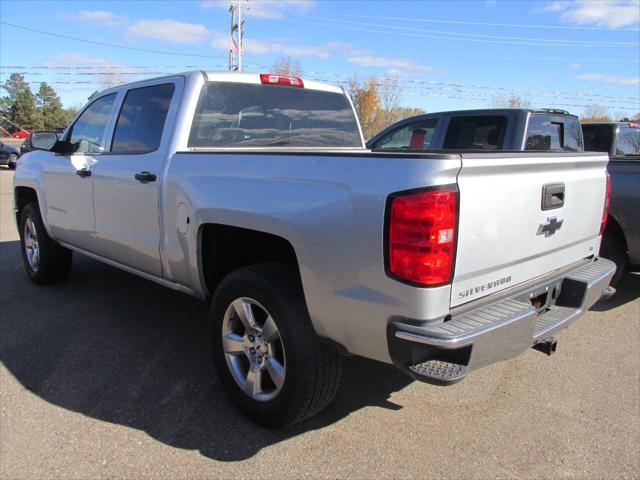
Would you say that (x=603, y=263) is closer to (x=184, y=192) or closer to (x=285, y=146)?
(x=285, y=146)

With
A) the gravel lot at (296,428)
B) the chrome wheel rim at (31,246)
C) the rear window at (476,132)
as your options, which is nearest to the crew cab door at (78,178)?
the chrome wheel rim at (31,246)

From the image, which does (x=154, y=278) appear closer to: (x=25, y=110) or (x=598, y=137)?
A: (x=598, y=137)

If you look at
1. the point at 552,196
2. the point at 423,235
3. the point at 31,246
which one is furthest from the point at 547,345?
the point at 31,246

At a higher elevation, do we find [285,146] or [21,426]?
[285,146]

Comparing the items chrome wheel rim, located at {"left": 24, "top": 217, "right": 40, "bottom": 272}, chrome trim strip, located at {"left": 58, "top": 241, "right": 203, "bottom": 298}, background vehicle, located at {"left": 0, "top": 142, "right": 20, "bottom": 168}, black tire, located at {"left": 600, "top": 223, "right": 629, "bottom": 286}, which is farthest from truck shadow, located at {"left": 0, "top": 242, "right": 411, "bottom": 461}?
background vehicle, located at {"left": 0, "top": 142, "right": 20, "bottom": 168}

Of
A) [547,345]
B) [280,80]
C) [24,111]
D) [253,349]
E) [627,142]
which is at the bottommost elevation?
[253,349]

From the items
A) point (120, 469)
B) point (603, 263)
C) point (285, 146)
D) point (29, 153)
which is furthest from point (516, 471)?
point (29, 153)

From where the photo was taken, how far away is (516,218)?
8.09 ft

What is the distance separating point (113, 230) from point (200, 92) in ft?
4.30

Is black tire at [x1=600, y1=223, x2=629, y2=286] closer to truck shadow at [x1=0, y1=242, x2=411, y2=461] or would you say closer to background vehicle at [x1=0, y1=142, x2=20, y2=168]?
truck shadow at [x1=0, y1=242, x2=411, y2=461]

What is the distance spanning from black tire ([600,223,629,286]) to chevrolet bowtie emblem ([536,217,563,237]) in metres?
2.74

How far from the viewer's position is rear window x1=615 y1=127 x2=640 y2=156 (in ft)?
23.1

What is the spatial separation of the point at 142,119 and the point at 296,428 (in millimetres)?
2514

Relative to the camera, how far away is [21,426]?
2932 mm
